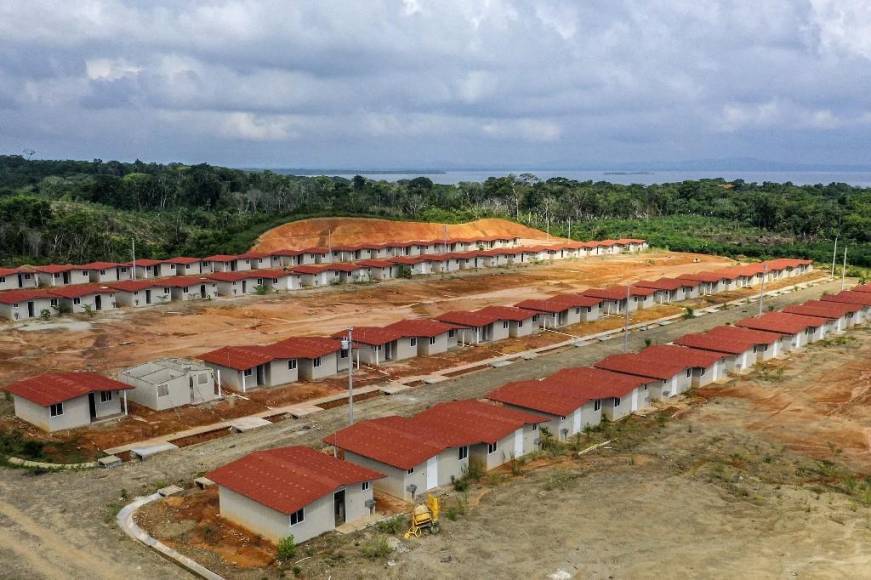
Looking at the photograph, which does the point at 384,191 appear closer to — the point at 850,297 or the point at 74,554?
the point at 850,297

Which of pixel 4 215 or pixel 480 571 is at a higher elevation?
pixel 4 215

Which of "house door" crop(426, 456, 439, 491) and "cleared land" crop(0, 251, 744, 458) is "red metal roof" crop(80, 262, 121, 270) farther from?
"house door" crop(426, 456, 439, 491)

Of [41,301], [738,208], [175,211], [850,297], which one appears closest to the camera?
[41,301]

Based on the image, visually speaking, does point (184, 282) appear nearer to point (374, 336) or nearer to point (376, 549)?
point (374, 336)

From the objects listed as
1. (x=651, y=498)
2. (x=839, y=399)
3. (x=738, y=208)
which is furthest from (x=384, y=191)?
(x=651, y=498)

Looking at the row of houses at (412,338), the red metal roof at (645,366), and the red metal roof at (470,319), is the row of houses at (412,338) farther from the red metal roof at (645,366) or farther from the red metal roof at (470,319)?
the red metal roof at (645,366)

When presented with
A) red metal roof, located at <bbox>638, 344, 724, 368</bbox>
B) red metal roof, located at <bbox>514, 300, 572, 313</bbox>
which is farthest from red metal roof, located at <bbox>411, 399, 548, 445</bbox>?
red metal roof, located at <bbox>514, 300, 572, 313</bbox>
